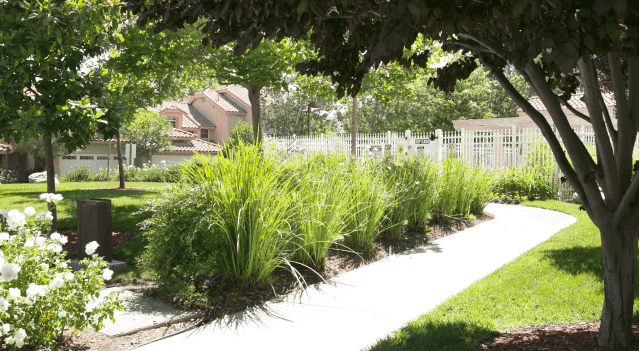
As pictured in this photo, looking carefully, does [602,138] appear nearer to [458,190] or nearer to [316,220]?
[316,220]

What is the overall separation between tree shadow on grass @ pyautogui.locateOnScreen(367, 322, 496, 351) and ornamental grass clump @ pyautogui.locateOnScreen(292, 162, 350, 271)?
184cm

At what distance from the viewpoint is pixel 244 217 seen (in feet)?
16.6

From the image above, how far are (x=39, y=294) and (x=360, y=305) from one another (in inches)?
107

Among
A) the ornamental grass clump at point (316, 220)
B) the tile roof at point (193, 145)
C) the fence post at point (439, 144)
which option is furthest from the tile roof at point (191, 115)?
the ornamental grass clump at point (316, 220)

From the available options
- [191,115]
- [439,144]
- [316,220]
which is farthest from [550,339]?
[191,115]

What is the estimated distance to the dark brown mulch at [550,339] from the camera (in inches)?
130

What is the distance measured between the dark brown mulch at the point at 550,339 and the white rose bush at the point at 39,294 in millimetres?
2755

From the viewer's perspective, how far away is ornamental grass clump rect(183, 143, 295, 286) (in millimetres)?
5027

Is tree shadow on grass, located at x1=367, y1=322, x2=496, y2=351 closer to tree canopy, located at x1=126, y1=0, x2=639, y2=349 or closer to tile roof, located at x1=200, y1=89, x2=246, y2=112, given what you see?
tree canopy, located at x1=126, y1=0, x2=639, y2=349

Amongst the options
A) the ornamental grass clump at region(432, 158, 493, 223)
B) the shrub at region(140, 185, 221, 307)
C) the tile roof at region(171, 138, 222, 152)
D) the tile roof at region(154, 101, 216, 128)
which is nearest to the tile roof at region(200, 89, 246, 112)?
the tile roof at region(154, 101, 216, 128)

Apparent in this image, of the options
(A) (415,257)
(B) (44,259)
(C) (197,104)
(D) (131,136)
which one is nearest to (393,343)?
(B) (44,259)

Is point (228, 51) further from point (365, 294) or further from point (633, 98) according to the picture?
point (633, 98)

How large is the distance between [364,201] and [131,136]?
30.7 metres

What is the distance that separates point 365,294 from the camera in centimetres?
514
